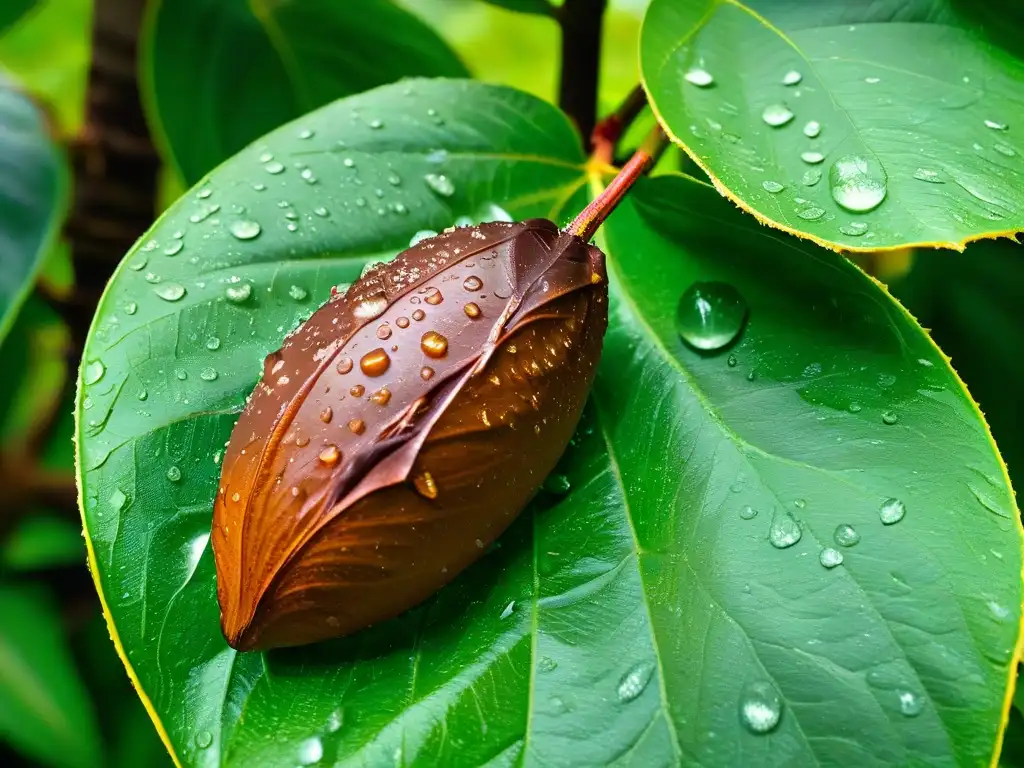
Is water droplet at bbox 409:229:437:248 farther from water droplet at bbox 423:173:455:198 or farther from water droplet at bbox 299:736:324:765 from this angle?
water droplet at bbox 299:736:324:765

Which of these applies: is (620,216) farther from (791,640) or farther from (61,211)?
(61,211)

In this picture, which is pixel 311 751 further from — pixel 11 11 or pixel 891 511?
pixel 11 11

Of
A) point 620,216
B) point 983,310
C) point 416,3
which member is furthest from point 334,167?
point 416,3

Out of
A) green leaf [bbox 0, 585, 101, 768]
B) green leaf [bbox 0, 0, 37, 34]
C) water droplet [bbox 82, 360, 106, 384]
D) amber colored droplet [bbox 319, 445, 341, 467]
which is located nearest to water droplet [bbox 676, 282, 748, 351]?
amber colored droplet [bbox 319, 445, 341, 467]

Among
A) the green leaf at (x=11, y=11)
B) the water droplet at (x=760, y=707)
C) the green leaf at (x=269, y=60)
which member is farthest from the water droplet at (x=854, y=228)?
the green leaf at (x=11, y=11)

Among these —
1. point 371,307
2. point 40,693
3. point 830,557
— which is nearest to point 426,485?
point 371,307

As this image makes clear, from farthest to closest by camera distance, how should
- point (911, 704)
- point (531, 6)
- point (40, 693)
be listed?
point (40, 693) < point (531, 6) < point (911, 704)
